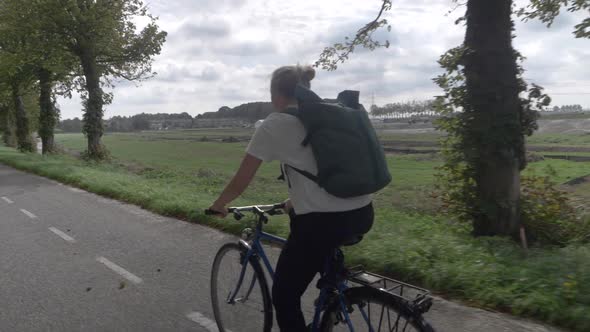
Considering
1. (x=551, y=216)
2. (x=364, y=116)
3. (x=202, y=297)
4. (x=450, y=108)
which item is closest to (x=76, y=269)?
(x=202, y=297)

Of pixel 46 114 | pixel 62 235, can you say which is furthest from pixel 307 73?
pixel 46 114

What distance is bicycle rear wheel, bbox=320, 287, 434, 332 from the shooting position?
2.51 meters

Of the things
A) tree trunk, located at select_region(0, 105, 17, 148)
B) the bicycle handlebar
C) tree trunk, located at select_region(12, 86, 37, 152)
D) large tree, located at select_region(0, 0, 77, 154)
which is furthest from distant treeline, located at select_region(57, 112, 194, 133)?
the bicycle handlebar

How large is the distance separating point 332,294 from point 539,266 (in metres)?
2.76

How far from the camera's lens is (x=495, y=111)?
22.4 feet

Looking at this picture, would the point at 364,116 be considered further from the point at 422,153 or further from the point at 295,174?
the point at 422,153

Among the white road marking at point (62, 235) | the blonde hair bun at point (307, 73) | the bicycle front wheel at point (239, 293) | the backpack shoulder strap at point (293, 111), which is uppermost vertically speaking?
the blonde hair bun at point (307, 73)

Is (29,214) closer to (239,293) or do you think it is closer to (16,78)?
(239,293)

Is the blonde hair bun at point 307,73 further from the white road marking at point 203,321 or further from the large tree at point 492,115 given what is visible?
the large tree at point 492,115

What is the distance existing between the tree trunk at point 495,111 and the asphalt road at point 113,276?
2.99 meters

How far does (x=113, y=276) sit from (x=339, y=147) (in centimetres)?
418

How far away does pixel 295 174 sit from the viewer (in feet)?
8.95

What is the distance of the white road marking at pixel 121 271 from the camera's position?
5586mm

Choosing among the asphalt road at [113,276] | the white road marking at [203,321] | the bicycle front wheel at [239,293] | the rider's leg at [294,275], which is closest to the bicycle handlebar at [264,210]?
the bicycle front wheel at [239,293]
